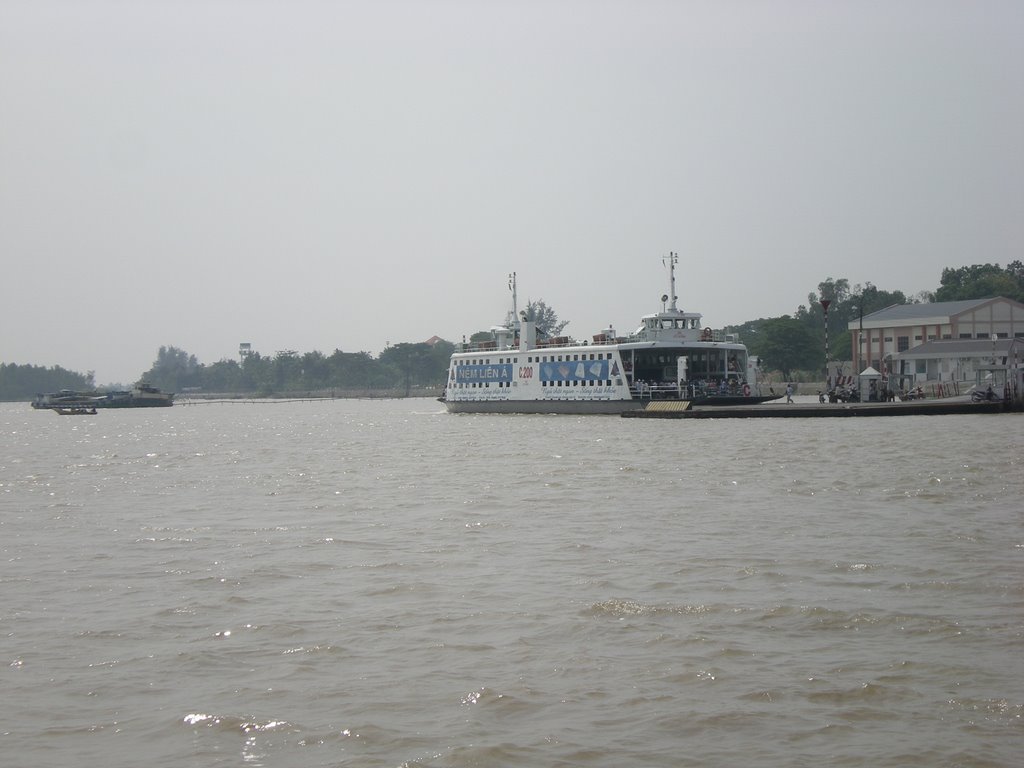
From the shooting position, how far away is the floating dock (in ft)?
161

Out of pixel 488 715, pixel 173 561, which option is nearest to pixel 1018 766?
pixel 488 715

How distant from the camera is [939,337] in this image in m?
86.9

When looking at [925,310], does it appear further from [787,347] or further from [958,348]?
[787,347]

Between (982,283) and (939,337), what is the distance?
30.1m

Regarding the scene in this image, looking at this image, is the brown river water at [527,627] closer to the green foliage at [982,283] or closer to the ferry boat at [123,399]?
the green foliage at [982,283]

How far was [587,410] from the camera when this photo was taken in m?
64.9

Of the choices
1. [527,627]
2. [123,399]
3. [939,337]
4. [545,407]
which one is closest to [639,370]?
[545,407]

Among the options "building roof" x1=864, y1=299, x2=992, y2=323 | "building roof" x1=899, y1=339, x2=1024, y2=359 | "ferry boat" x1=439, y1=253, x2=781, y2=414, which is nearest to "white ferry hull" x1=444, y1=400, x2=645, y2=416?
"ferry boat" x1=439, y1=253, x2=781, y2=414

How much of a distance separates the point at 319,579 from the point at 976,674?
785 centimetres

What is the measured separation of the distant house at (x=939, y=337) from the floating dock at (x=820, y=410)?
17.5m

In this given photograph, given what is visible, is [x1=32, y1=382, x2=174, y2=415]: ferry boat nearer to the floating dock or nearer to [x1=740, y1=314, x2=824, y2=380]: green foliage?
[x1=740, y1=314, x2=824, y2=380]: green foliage

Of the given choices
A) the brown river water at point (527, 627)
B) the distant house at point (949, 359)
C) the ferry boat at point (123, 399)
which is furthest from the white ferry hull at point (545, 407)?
the ferry boat at point (123, 399)

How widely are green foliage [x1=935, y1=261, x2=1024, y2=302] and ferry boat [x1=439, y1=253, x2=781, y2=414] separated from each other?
52.2 metres

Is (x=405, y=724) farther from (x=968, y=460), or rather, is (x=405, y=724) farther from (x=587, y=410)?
(x=587, y=410)
